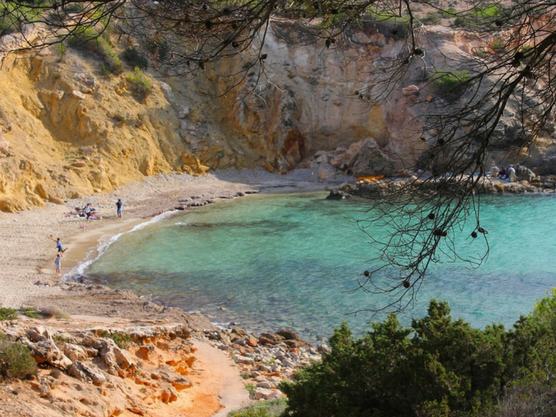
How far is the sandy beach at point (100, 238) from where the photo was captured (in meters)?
12.4

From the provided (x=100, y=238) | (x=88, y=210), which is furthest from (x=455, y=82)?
(x=88, y=210)

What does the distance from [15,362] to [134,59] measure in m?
33.6

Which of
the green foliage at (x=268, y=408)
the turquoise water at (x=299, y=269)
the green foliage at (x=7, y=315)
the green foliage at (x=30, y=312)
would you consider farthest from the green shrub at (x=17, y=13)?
the turquoise water at (x=299, y=269)

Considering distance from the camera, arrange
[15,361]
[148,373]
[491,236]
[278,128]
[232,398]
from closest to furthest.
→ [15,361] → [148,373] → [232,398] → [491,236] → [278,128]

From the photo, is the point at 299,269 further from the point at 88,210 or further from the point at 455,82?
the point at 88,210

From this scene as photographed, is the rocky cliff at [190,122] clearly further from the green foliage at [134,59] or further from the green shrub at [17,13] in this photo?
the green shrub at [17,13]

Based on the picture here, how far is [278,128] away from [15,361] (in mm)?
33111

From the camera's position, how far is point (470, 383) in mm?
5055

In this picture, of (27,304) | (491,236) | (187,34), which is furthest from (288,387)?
(491,236)

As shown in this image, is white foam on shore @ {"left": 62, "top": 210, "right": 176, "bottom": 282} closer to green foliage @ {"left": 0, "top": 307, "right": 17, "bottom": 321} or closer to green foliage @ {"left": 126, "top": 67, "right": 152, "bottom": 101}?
green foliage @ {"left": 0, "top": 307, "right": 17, "bottom": 321}

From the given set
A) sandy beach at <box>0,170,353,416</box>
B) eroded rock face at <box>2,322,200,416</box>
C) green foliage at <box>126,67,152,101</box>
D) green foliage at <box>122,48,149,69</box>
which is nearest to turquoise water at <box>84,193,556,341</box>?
sandy beach at <box>0,170,353,416</box>

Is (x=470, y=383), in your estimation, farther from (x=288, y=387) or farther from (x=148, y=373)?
(x=148, y=373)

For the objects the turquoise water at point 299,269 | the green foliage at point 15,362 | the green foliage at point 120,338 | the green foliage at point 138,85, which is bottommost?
the turquoise water at point 299,269

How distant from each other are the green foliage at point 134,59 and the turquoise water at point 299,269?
14830 mm
